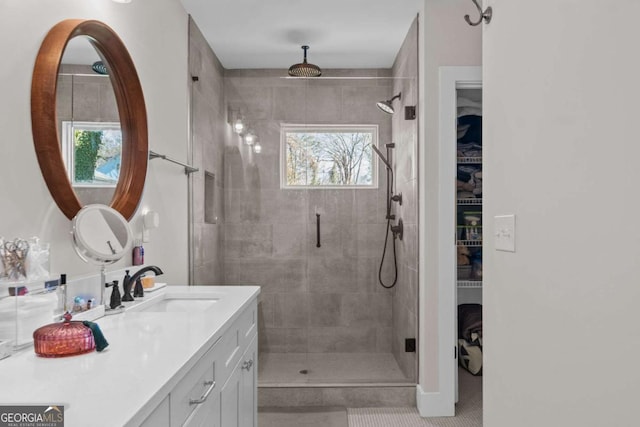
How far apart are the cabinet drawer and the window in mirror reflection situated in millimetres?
808

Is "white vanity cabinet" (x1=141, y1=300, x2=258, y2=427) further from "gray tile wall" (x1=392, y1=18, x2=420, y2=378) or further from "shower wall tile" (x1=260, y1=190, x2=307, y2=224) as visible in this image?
"gray tile wall" (x1=392, y1=18, x2=420, y2=378)

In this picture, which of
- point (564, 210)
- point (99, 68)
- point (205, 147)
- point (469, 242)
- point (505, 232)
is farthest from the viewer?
point (469, 242)

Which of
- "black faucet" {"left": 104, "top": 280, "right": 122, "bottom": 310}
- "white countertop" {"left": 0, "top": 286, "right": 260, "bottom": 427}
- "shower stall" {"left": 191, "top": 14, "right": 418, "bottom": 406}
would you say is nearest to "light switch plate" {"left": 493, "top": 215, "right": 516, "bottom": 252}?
"white countertop" {"left": 0, "top": 286, "right": 260, "bottom": 427}

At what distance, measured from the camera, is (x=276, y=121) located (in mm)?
3156

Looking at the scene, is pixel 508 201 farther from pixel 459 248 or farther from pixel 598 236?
pixel 459 248

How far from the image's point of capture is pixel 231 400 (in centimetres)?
160

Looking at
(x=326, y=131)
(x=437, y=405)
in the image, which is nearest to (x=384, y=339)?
(x=437, y=405)

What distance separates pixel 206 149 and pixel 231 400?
192 cm

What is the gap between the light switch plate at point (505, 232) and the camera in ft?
4.40

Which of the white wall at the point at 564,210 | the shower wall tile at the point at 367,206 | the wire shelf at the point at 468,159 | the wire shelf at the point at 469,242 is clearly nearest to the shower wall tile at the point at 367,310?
the shower wall tile at the point at 367,206

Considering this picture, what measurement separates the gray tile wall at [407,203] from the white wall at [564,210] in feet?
4.54

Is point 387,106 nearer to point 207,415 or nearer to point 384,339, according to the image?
point 384,339

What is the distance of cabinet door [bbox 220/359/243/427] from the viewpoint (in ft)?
4.83

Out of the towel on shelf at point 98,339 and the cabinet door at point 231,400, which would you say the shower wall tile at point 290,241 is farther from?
the towel on shelf at point 98,339
